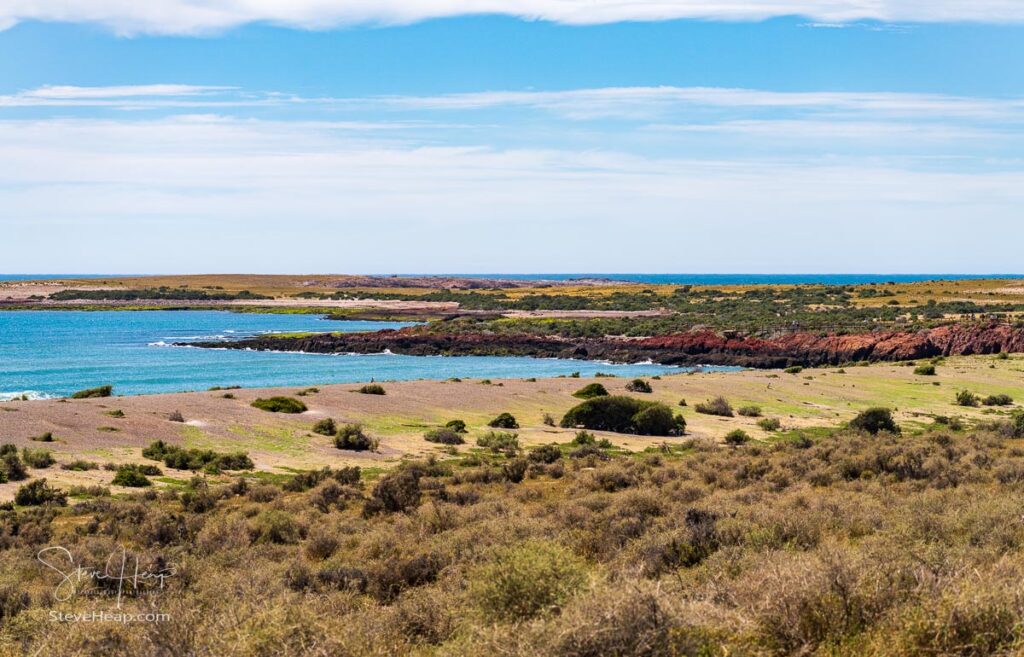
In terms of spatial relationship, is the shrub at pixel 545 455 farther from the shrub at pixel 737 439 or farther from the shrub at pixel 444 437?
the shrub at pixel 737 439

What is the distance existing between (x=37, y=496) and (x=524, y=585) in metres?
17.2

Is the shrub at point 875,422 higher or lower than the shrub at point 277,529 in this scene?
lower

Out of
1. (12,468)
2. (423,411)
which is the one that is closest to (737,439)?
(423,411)

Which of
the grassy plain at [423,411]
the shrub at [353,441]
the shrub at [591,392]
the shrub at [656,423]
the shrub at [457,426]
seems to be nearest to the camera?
the grassy plain at [423,411]

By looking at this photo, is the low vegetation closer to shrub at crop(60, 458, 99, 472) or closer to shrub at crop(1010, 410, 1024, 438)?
shrub at crop(60, 458, 99, 472)

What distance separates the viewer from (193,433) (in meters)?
32.6

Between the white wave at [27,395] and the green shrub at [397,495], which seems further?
the white wave at [27,395]

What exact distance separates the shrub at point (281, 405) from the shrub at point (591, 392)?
14935 millimetres

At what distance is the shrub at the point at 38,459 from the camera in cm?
2572

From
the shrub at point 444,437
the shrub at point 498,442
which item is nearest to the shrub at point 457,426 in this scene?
the shrub at point 444,437

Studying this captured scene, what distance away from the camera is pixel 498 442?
108ft

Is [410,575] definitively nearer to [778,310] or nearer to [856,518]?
[856,518]

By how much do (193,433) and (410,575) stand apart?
22.4 meters

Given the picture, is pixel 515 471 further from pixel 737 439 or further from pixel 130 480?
pixel 737 439
